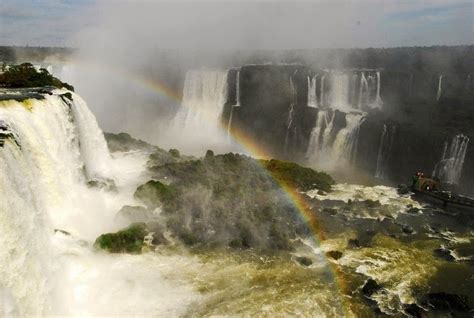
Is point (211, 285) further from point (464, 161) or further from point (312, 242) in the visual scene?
point (464, 161)

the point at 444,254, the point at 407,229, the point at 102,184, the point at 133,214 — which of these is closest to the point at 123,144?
the point at 102,184

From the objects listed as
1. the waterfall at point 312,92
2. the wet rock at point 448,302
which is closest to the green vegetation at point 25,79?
the waterfall at point 312,92

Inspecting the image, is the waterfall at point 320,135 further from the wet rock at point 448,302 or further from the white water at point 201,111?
the wet rock at point 448,302

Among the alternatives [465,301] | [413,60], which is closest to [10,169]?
[465,301]

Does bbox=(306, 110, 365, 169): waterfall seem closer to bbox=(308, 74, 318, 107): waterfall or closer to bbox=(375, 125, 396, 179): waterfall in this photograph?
bbox=(375, 125, 396, 179): waterfall

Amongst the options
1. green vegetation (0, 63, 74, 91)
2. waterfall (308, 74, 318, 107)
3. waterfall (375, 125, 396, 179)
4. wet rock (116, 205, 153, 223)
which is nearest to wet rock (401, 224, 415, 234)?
waterfall (375, 125, 396, 179)

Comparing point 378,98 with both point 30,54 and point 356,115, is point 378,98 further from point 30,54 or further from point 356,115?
point 30,54
